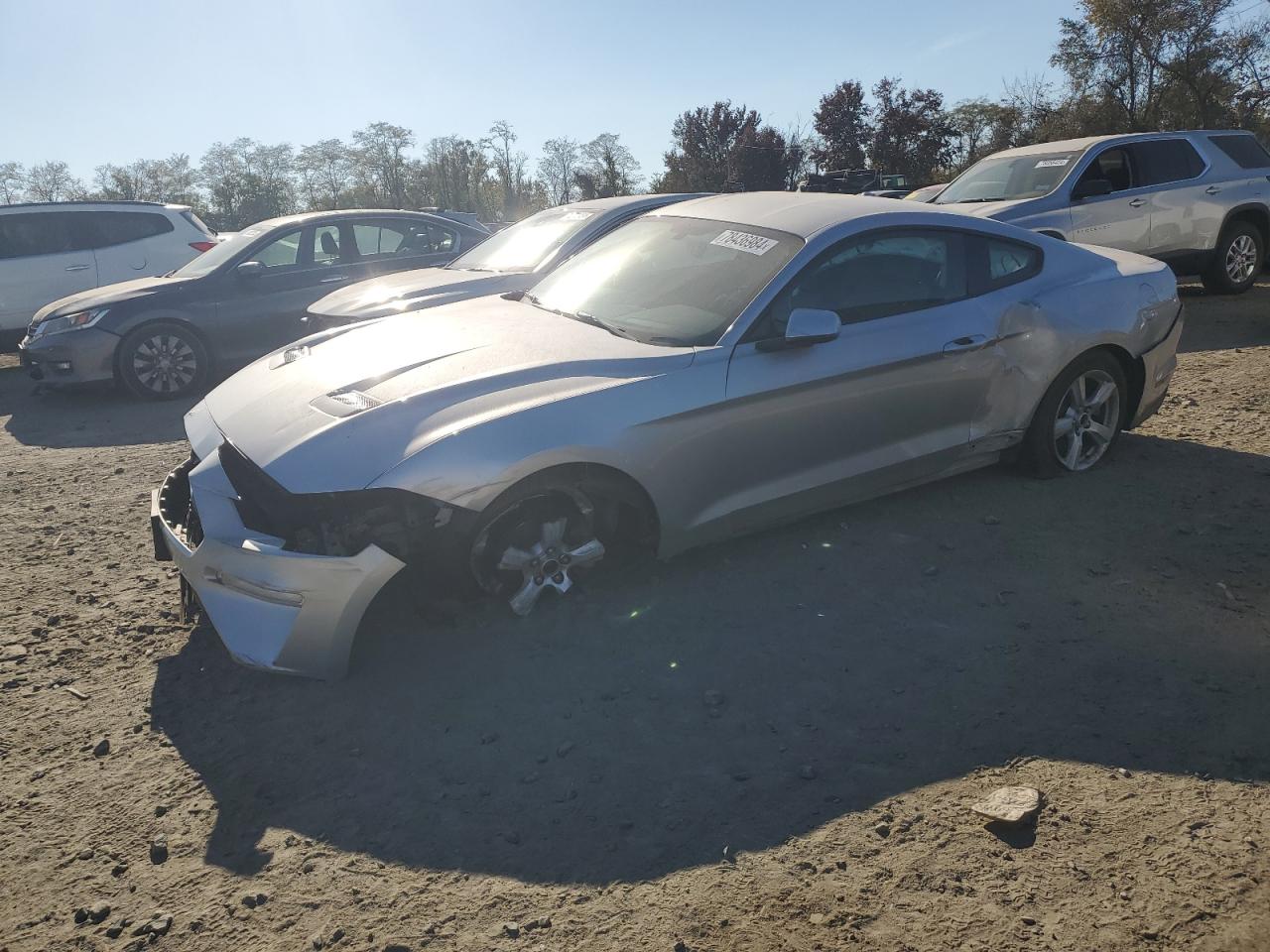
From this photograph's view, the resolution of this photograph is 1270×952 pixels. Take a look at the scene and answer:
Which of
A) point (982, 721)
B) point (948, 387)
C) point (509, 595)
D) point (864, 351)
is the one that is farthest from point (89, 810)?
point (948, 387)

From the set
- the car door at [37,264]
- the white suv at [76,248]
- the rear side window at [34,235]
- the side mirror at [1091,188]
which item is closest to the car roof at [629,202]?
the side mirror at [1091,188]

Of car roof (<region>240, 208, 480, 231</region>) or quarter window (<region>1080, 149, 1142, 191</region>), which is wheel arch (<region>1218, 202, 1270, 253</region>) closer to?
quarter window (<region>1080, 149, 1142, 191</region>)

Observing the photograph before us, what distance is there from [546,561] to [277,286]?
6561 mm

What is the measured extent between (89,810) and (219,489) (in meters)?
1.17

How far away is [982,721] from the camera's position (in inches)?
128

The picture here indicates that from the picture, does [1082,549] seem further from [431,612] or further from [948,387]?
[431,612]

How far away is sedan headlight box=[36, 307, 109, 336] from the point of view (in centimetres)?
885

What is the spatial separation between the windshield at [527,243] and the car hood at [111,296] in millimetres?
2911

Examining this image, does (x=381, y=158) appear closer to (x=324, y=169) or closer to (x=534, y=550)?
(x=324, y=169)

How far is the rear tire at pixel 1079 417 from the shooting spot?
521cm

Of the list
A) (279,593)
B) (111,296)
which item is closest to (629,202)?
(111,296)

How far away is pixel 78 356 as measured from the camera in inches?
345

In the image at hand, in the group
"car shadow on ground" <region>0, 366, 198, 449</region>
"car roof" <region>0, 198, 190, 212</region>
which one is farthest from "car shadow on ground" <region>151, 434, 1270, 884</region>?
"car roof" <region>0, 198, 190, 212</region>

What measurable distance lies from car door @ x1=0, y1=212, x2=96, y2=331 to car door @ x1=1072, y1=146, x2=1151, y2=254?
1112 centimetres
